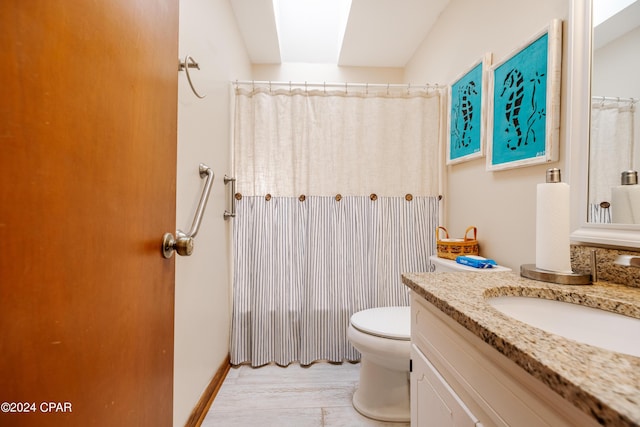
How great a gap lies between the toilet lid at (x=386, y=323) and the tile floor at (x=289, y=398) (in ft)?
1.56

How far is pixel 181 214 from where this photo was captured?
3.86 feet

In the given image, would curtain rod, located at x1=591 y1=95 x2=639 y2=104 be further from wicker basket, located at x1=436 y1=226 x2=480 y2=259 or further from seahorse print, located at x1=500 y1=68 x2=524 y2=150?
wicker basket, located at x1=436 y1=226 x2=480 y2=259

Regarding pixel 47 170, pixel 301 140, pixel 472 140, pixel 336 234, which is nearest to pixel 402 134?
pixel 472 140

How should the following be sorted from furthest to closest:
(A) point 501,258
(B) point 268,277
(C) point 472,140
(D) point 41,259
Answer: (B) point 268,277 → (C) point 472,140 → (A) point 501,258 → (D) point 41,259

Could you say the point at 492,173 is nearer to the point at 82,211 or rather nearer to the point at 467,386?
the point at 467,386

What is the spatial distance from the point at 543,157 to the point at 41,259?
147cm

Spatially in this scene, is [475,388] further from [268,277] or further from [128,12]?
[268,277]

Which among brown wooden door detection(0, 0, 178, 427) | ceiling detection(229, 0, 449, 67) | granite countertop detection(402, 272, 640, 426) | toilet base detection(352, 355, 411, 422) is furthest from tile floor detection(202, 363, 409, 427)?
ceiling detection(229, 0, 449, 67)

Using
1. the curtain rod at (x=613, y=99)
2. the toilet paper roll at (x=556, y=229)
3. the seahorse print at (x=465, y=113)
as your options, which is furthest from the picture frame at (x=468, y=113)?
the toilet paper roll at (x=556, y=229)

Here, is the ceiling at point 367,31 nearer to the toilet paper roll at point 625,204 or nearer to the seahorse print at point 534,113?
the seahorse print at point 534,113

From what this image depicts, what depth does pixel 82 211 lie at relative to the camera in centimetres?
45

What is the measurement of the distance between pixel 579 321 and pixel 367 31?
86.7 inches

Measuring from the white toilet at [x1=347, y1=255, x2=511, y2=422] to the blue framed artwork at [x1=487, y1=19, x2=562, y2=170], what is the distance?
1.74 feet

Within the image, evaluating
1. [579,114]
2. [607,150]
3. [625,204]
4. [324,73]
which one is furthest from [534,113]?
[324,73]
